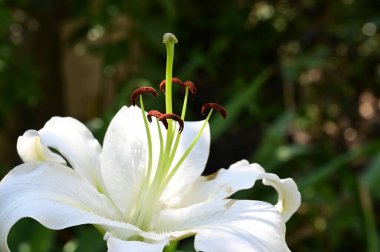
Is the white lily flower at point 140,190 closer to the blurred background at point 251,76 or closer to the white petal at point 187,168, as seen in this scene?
the white petal at point 187,168

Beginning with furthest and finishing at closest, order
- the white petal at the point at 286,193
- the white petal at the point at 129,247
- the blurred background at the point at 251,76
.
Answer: the blurred background at the point at 251,76 < the white petal at the point at 286,193 < the white petal at the point at 129,247

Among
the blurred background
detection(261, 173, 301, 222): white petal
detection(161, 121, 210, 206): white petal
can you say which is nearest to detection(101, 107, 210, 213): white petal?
detection(161, 121, 210, 206): white petal

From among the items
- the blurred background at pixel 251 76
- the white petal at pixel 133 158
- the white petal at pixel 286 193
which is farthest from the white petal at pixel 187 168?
the blurred background at pixel 251 76

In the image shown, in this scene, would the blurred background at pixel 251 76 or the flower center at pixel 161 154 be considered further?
the blurred background at pixel 251 76

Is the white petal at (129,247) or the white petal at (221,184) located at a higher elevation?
the white petal at (129,247)

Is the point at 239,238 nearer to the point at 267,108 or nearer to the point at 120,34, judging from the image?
the point at 267,108

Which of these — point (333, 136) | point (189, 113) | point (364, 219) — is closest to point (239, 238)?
point (364, 219)

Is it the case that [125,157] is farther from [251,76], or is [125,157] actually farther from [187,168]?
[251,76]
